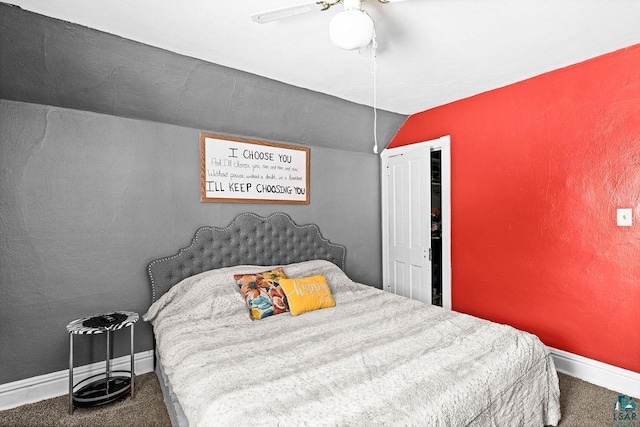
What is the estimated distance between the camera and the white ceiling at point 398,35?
6.04ft

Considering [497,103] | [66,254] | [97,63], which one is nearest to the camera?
[97,63]

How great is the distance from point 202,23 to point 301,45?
634 mm

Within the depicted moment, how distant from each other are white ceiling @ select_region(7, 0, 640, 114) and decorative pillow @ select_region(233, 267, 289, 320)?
5.46 feet

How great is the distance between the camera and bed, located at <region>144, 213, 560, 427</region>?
4.29ft

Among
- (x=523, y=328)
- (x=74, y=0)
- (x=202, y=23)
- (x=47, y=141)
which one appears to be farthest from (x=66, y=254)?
(x=523, y=328)

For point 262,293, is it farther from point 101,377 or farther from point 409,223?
point 409,223

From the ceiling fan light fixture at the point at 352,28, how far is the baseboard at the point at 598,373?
111 inches

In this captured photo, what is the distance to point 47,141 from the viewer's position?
7.55 feet

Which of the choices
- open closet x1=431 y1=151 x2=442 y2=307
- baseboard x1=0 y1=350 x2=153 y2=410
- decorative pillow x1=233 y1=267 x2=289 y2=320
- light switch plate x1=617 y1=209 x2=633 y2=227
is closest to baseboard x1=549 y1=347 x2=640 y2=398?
light switch plate x1=617 y1=209 x2=633 y2=227

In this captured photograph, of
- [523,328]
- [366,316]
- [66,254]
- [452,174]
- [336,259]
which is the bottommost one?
[523,328]

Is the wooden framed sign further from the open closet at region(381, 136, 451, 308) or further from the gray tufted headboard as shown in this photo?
the open closet at region(381, 136, 451, 308)

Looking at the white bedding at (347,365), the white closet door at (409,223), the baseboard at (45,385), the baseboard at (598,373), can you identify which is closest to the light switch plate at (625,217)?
the baseboard at (598,373)

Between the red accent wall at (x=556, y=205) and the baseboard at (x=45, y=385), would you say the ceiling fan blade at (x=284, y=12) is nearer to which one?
the red accent wall at (x=556, y=205)

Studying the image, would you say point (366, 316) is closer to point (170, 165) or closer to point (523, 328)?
point (523, 328)
